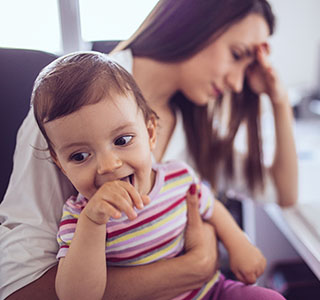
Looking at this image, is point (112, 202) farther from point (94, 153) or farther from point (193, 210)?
point (193, 210)

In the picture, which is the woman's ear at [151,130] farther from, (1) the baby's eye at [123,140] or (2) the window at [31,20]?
(2) the window at [31,20]

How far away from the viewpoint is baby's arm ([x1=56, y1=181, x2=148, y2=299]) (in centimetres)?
34

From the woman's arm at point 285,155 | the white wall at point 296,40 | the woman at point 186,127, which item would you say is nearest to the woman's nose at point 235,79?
the woman at point 186,127

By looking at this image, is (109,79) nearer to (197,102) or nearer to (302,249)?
(197,102)

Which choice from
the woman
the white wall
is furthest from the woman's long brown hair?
the white wall

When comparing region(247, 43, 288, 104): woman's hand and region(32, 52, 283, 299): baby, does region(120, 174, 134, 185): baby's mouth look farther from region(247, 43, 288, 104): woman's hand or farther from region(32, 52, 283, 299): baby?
region(247, 43, 288, 104): woman's hand

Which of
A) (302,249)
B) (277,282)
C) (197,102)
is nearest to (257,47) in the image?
(197,102)

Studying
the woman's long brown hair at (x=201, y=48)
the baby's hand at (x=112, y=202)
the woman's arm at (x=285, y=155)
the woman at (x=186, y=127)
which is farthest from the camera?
the woman's arm at (x=285, y=155)

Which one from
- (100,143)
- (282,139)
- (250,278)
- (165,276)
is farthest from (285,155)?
(100,143)

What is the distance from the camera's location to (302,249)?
0.63 m

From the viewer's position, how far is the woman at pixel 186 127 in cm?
44

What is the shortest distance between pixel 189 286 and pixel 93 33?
13.8 inches

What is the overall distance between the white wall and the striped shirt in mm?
2091

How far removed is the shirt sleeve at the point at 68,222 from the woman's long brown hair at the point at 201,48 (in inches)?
8.7
